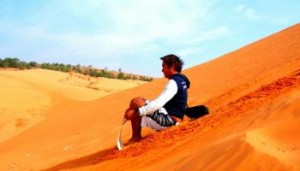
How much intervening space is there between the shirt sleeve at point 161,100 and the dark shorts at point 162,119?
0.43 ft

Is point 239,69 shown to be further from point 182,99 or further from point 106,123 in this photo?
point 182,99

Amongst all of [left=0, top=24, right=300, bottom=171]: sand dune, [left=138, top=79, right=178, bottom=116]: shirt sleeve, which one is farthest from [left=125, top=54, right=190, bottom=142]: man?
[left=0, top=24, right=300, bottom=171]: sand dune

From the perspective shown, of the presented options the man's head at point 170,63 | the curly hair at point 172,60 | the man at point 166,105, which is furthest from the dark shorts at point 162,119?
the curly hair at point 172,60

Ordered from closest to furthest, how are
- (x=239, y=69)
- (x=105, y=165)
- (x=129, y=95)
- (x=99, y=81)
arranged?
(x=105, y=165), (x=239, y=69), (x=129, y=95), (x=99, y=81)

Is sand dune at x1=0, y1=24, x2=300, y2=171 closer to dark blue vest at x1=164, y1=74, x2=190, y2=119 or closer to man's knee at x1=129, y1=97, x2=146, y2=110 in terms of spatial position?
dark blue vest at x1=164, y1=74, x2=190, y2=119

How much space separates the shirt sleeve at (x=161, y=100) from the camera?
714 cm

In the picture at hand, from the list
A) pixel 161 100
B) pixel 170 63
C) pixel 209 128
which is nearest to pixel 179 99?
pixel 161 100

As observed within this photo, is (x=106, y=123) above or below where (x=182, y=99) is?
below

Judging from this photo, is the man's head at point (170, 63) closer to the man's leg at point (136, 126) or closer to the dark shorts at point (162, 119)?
the dark shorts at point (162, 119)

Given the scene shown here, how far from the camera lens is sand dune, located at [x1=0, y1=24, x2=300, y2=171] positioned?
15.2 ft

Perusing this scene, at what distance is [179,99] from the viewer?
24.3 ft

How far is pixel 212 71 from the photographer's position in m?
18.6

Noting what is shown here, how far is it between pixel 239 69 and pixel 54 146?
652 centimetres

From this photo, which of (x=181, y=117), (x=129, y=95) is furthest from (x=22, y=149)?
(x=181, y=117)
